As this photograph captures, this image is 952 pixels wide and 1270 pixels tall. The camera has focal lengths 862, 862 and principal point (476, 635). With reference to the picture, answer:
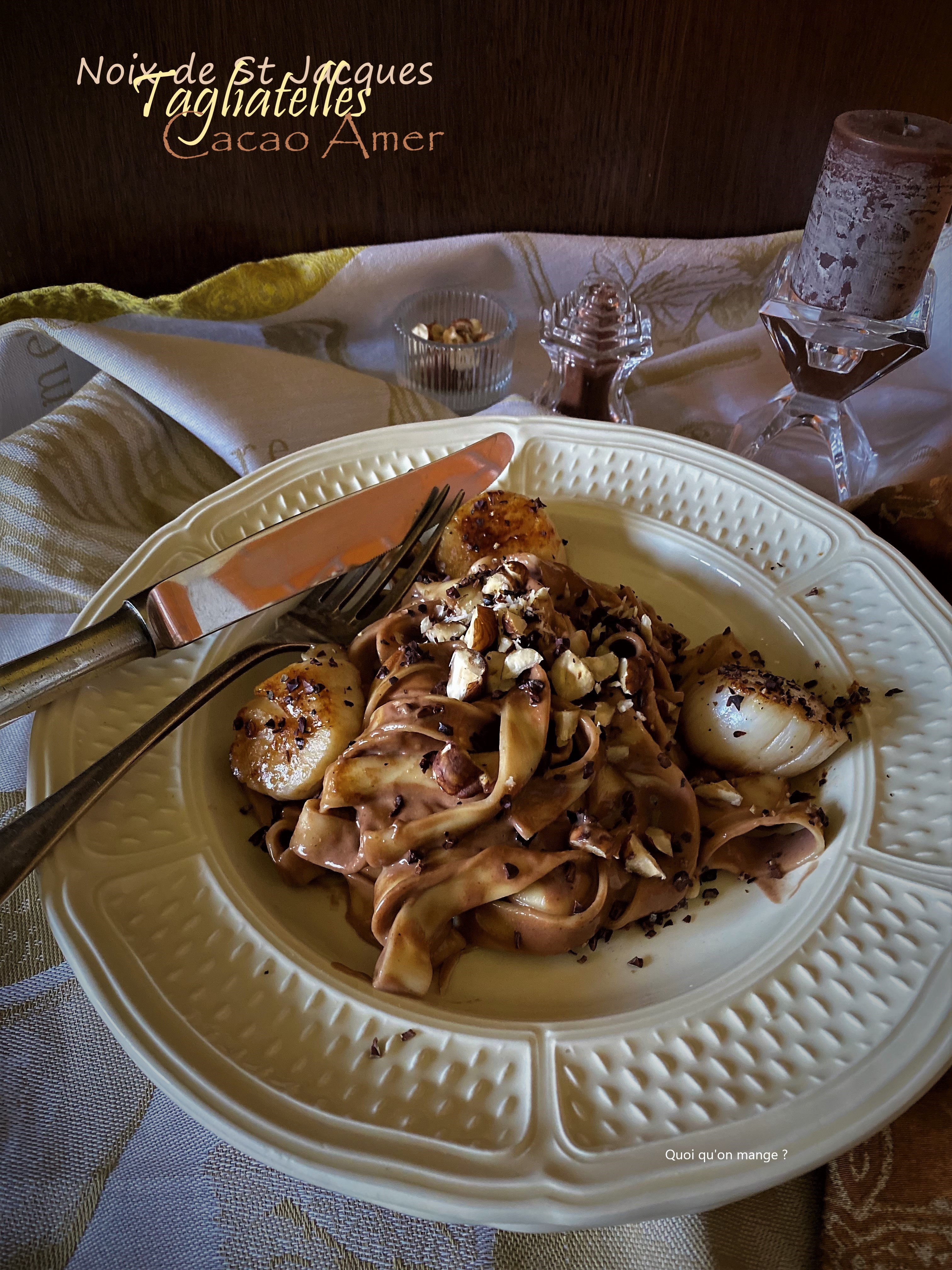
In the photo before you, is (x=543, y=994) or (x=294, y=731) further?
(x=294, y=731)

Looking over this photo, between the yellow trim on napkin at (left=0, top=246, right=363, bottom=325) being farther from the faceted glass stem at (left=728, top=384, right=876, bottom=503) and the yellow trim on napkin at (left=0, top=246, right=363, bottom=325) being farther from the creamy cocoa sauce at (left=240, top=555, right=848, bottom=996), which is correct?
the creamy cocoa sauce at (left=240, top=555, right=848, bottom=996)

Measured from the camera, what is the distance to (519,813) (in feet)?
5.51

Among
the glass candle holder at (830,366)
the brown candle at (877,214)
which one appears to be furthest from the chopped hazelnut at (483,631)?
the brown candle at (877,214)

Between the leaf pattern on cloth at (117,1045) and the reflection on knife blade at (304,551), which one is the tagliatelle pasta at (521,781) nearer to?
the reflection on knife blade at (304,551)

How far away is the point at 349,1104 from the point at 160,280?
2753 mm

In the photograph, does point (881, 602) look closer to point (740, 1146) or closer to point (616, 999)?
point (616, 999)

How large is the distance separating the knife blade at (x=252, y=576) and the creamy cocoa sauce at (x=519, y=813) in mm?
387

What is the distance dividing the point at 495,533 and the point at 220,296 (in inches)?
59.6

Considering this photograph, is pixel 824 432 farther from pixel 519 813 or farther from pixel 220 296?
pixel 220 296

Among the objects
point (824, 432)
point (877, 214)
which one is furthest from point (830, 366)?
point (877, 214)

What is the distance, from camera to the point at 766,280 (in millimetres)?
3307

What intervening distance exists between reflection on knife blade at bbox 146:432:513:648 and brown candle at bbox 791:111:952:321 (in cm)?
102

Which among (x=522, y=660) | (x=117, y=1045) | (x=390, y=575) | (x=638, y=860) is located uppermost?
(x=522, y=660)

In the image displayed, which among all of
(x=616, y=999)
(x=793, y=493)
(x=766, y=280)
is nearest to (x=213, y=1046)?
(x=616, y=999)
